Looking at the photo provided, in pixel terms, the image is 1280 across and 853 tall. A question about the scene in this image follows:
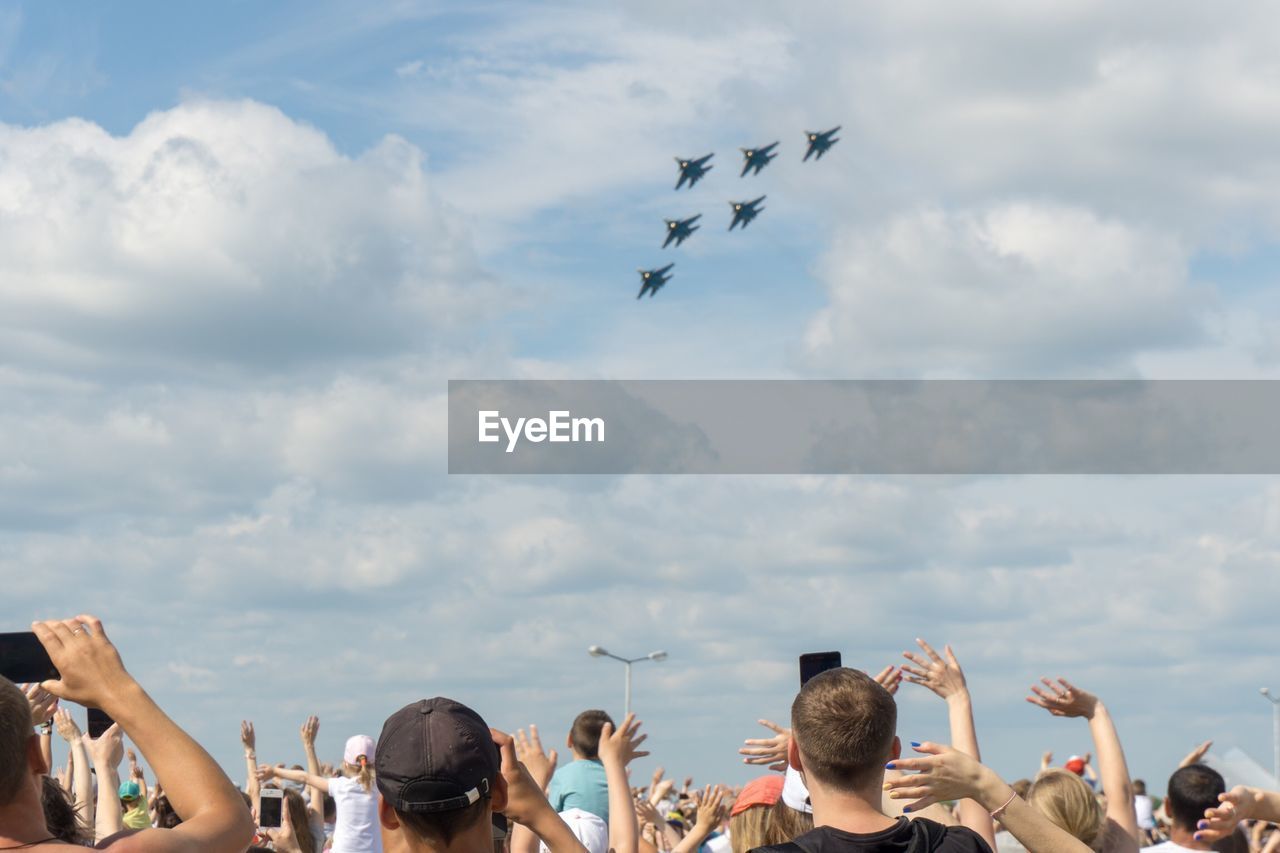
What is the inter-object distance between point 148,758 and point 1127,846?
3.97 meters

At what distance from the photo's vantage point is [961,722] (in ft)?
18.2

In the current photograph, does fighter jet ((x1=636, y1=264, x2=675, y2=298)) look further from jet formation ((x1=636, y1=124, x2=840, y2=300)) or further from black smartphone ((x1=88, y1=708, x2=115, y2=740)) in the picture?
black smartphone ((x1=88, y1=708, x2=115, y2=740))

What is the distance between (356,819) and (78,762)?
363cm

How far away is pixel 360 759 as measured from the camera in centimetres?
1020

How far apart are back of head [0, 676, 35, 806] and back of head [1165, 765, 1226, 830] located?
5810 millimetres

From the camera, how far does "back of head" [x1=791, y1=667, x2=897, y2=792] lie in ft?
13.6

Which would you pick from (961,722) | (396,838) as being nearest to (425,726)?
(396,838)

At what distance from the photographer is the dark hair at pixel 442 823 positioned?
11.3ft

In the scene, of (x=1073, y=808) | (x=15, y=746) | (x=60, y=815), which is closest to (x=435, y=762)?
(x=15, y=746)

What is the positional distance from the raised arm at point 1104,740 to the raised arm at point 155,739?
3.61m

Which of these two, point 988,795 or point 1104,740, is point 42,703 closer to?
point 988,795

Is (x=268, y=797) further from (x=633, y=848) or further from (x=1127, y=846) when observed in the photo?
(x=1127, y=846)

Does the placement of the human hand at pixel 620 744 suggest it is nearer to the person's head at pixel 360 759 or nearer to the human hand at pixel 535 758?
the human hand at pixel 535 758

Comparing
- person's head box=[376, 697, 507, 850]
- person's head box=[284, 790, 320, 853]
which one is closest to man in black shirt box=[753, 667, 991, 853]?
person's head box=[376, 697, 507, 850]
